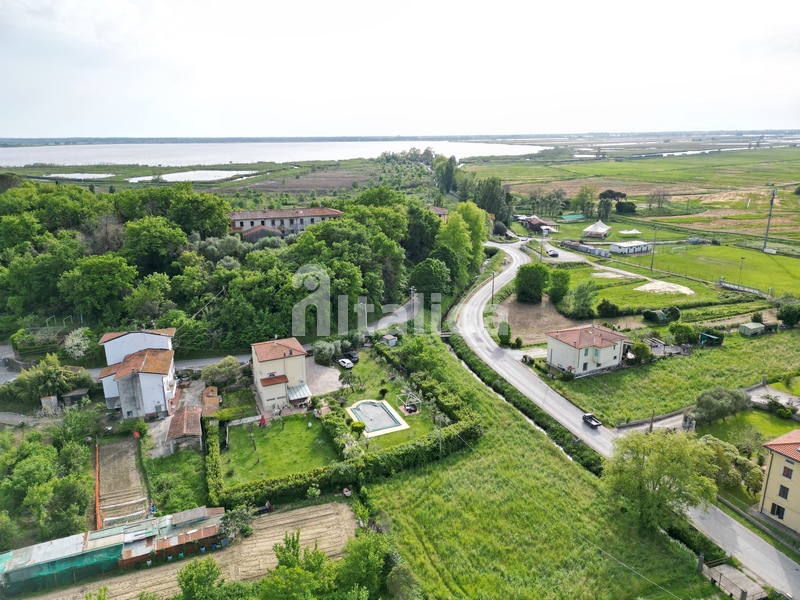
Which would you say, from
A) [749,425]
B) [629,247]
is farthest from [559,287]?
[629,247]

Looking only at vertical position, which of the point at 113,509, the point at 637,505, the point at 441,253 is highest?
the point at 441,253

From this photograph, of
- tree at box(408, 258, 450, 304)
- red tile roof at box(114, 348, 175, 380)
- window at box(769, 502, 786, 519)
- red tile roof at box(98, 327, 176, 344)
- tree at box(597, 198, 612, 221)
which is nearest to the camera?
window at box(769, 502, 786, 519)

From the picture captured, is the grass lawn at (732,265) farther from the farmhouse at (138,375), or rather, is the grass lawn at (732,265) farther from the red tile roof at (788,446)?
the farmhouse at (138,375)

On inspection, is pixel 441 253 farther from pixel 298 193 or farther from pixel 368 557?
pixel 298 193

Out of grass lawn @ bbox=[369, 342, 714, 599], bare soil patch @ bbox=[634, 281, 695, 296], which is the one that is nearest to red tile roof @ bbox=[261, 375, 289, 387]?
grass lawn @ bbox=[369, 342, 714, 599]

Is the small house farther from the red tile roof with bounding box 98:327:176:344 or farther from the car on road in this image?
the red tile roof with bounding box 98:327:176:344

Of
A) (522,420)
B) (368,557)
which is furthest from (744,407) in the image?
(368,557)

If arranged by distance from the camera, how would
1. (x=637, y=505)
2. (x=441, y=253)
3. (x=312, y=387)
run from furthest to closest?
(x=441, y=253) → (x=312, y=387) → (x=637, y=505)
